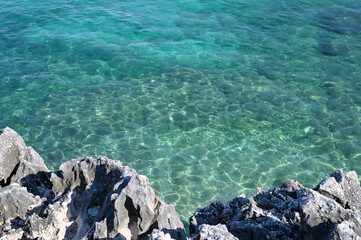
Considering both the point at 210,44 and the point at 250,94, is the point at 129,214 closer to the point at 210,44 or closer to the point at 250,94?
the point at 250,94

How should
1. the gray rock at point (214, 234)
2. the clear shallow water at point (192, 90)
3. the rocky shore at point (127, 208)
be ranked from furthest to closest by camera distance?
the clear shallow water at point (192, 90) < the rocky shore at point (127, 208) < the gray rock at point (214, 234)

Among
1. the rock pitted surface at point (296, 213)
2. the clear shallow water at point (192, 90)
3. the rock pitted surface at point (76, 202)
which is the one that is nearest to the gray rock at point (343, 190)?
the rock pitted surface at point (296, 213)

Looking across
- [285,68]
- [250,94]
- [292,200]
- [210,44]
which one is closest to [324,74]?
Answer: [285,68]

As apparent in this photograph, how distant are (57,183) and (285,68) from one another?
16.6 metres

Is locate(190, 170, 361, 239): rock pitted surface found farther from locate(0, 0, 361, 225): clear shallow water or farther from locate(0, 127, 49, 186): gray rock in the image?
locate(0, 127, 49, 186): gray rock

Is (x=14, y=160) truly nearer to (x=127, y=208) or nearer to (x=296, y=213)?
(x=127, y=208)

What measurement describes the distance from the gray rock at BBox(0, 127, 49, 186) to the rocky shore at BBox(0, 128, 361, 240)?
1.0 inches

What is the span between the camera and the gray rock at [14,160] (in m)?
9.62

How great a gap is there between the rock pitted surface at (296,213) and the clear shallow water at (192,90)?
14.5 feet

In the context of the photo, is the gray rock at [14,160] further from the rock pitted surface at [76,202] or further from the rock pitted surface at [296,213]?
the rock pitted surface at [296,213]

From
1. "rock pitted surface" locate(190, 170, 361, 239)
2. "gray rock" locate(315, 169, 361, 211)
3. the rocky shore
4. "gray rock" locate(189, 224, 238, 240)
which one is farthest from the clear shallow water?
"gray rock" locate(189, 224, 238, 240)

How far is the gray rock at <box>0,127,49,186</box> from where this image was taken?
9.62 meters

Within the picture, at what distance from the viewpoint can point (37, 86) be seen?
20.2 m

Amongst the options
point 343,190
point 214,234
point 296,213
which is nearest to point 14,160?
point 214,234
